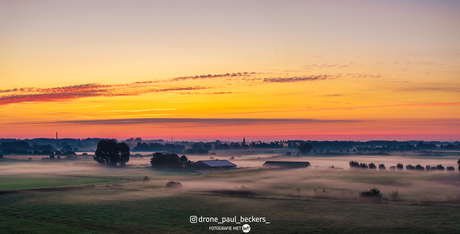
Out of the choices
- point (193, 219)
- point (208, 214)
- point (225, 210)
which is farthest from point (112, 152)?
point (193, 219)

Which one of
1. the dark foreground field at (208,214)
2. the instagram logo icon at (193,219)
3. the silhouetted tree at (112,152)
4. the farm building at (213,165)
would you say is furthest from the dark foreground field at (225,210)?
the silhouetted tree at (112,152)

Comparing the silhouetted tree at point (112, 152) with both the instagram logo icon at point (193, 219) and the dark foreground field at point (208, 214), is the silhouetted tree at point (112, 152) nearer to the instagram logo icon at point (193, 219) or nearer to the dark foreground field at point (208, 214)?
the dark foreground field at point (208, 214)

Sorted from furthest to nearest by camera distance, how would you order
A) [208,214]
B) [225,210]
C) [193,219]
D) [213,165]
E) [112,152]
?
[112,152], [213,165], [225,210], [208,214], [193,219]

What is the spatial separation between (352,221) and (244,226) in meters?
10.7

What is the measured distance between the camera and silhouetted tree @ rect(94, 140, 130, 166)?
435 feet

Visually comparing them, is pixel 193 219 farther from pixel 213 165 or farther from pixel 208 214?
pixel 213 165

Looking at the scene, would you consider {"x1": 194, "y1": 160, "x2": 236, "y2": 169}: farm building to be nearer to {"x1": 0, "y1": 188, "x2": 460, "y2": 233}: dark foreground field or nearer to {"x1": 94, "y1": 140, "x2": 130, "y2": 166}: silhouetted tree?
{"x1": 94, "y1": 140, "x2": 130, "y2": 166}: silhouetted tree

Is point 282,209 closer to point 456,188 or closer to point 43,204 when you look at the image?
point 43,204

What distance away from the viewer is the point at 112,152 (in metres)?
133

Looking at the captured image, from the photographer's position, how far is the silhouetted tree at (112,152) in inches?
5217

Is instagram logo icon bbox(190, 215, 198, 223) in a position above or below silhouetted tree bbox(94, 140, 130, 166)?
below

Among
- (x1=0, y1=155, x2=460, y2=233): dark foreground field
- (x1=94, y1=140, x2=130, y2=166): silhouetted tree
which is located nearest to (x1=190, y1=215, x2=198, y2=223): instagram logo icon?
(x1=0, y1=155, x2=460, y2=233): dark foreground field

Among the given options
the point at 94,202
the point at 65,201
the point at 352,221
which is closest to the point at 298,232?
the point at 352,221

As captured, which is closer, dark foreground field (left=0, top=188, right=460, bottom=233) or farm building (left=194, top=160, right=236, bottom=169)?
dark foreground field (left=0, top=188, right=460, bottom=233)
